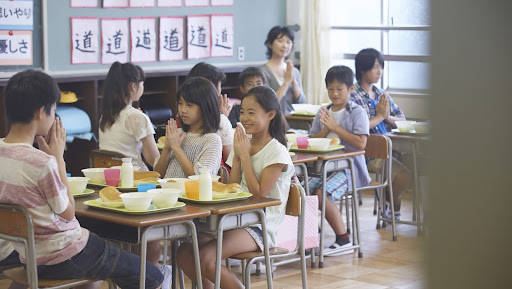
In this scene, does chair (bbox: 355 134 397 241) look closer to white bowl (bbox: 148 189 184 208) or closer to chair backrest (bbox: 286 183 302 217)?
chair backrest (bbox: 286 183 302 217)

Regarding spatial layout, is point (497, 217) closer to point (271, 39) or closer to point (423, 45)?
point (423, 45)

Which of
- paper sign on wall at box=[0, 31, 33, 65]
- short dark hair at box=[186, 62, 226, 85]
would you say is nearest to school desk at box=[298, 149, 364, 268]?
short dark hair at box=[186, 62, 226, 85]

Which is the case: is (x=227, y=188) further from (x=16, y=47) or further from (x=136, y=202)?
(x=16, y=47)

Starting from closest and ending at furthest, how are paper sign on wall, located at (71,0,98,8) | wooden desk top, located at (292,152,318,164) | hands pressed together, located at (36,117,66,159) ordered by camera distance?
hands pressed together, located at (36,117,66,159) → wooden desk top, located at (292,152,318,164) → paper sign on wall, located at (71,0,98,8)

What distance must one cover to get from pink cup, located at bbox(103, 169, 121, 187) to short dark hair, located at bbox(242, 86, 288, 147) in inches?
28.0

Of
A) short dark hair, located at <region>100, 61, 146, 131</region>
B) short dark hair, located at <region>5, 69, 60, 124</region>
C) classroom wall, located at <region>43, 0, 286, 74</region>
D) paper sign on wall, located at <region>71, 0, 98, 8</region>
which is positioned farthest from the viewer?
paper sign on wall, located at <region>71, 0, 98, 8</region>

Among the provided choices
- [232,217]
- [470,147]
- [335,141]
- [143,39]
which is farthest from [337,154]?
[470,147]

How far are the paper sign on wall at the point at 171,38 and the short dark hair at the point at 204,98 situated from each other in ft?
10.3

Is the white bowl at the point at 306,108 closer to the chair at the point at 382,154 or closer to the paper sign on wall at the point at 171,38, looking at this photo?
the chair at the point at 382,154

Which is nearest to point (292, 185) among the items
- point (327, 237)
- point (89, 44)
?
point (327, 237)

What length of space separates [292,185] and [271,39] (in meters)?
3.49

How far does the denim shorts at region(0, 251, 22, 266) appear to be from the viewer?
10.1 ft

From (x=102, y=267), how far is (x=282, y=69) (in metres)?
4.03

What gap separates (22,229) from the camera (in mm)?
2490
